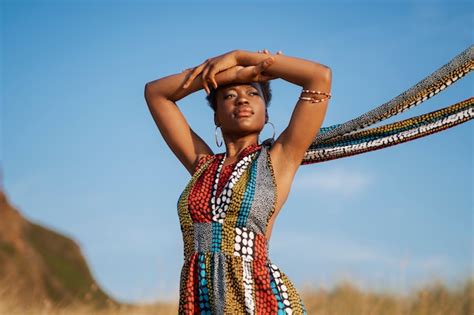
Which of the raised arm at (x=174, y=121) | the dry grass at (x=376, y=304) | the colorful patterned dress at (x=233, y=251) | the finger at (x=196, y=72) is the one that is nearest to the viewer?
the colorful patterned dress at (x=233, y=251)

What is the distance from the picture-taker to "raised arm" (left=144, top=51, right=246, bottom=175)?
426 centimetres

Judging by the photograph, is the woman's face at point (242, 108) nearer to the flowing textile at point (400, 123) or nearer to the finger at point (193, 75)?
the finger at point (193, 75)

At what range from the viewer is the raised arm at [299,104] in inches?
151

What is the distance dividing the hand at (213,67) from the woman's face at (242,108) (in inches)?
4.2

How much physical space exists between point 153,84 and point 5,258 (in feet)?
44.2

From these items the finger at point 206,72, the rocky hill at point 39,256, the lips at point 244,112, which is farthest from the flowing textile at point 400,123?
the rocky hill at point 39,256

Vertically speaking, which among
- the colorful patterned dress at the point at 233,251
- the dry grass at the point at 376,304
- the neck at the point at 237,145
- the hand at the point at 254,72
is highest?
the hand at the point at 254,72

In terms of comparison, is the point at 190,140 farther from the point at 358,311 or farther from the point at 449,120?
the point at 358,311

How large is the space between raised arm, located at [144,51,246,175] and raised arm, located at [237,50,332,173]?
46cm

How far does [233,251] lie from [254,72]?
0.88 meters

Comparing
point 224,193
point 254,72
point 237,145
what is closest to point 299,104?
point 254,72

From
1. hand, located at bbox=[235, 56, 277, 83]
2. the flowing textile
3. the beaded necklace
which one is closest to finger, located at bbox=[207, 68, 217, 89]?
hand, located at bbox=[235, 56, 277, 83]

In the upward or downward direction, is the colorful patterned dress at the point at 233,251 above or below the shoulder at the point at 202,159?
below

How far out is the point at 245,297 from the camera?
362cm
